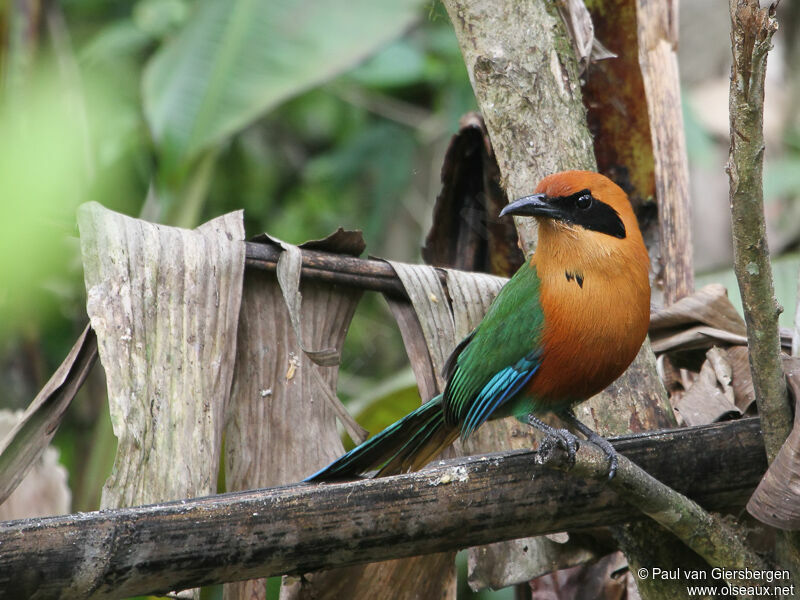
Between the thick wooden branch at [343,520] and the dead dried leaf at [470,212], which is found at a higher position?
the dead dried leaf at [470,212]

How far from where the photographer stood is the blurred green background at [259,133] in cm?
432

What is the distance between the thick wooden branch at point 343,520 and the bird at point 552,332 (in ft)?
0.92

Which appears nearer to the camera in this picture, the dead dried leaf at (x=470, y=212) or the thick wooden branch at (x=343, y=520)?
the thick wooden branch at (x=343, y=520)

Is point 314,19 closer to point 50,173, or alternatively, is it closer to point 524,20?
point 524,20

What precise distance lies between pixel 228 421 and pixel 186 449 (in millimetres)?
271

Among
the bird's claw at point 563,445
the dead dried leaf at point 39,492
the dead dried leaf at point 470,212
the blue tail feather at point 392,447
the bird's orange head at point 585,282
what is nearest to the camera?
the bird's claw at point 563,445

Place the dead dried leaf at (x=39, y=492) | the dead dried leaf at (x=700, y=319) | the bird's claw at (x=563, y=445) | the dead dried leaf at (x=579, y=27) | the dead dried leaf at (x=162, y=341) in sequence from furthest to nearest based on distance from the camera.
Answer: the dead dried leaf at (x=39, y=492) → the dead dried leaf at (x=579, y=27) → the dead dried leaf at (x=700, y=319) → the dead dried leaf at (x=162, y=341) → the bird's claw at (x=563, y=445)

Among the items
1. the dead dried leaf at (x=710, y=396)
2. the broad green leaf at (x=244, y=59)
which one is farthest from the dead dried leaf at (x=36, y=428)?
the broad green leaf at (x=244, y=59)

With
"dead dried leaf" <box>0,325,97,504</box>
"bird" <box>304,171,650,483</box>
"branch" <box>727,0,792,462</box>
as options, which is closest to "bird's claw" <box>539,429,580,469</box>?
"bird" <box>304,171,650,483</box>

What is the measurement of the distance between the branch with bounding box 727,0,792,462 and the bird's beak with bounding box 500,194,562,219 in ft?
2.31

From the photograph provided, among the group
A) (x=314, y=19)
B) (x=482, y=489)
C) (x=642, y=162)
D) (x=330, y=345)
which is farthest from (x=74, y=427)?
(x=482, y=489)

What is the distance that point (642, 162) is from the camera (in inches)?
141

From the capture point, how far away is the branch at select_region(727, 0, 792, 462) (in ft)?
5.48

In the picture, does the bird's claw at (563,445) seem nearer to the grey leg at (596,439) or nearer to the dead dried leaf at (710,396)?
the grey leg at (596,439)
